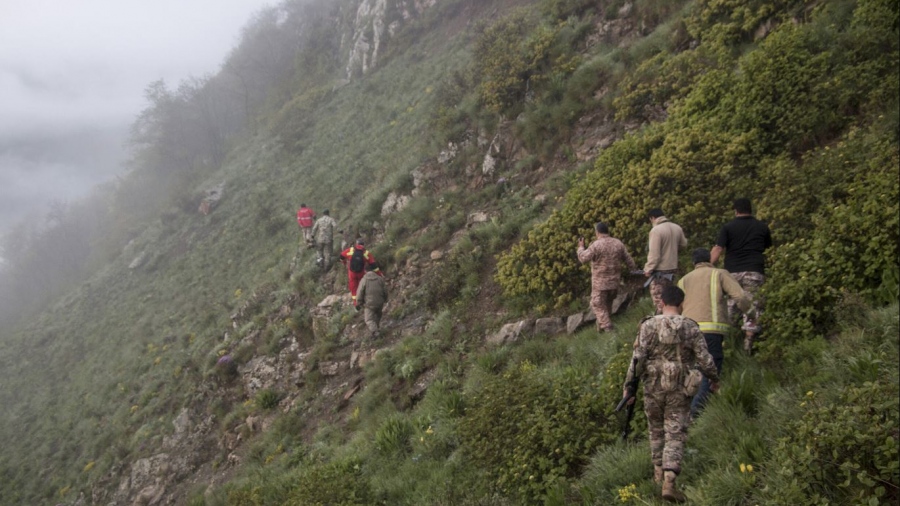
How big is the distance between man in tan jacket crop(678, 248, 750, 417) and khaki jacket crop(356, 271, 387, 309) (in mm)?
6657

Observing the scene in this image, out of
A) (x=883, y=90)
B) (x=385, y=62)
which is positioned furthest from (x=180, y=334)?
(x=883, y=90)

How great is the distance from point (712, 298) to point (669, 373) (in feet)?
3.95

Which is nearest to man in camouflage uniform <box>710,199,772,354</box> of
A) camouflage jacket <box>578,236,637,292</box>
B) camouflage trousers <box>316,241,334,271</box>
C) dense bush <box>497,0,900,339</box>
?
dense bush <box>497,0,900,339</box>

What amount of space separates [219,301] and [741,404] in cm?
1817

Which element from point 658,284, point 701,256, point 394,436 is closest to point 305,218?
point 394,436

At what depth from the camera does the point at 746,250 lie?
5410mm

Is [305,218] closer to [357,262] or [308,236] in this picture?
[308,236]

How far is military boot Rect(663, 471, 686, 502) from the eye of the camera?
3.90 metres

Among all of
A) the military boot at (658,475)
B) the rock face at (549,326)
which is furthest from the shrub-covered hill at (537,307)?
the rock face at (549,326)

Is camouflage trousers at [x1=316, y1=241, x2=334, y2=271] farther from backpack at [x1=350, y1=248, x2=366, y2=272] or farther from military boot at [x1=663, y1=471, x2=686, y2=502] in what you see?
military boot at [x1=663, y1=471, x2=686, y2=502]

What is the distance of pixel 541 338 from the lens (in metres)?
7.51

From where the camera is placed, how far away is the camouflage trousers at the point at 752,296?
5.09 m

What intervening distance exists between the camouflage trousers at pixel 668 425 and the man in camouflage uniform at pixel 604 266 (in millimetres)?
2669

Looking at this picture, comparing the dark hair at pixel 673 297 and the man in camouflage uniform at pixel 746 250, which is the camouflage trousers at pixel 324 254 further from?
the dark hair at pixel 673 297
